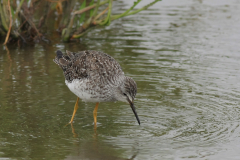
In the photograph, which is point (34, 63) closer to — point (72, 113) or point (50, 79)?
point (50, 79)

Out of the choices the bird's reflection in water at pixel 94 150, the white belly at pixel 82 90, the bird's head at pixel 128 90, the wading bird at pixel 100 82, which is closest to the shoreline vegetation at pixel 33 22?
the wading bird at pixel 100 82

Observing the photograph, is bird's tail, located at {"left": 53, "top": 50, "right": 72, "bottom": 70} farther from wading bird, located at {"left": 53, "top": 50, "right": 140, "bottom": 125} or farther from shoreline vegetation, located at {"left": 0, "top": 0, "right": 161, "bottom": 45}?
shoreline vegetation, located at {"left": 0, "top": 0, "right": 161, "bottom": 45}

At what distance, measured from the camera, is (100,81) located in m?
8.95

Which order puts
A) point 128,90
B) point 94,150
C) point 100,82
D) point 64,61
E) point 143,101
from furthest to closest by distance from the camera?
point 143,101, point 64,61, point 100,82, point 128,90, point 94,150

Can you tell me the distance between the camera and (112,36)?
53.4 ft

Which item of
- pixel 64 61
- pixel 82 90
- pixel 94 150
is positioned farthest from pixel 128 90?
pixel 64 61

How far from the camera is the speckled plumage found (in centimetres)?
890

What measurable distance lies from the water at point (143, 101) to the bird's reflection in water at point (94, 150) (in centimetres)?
2

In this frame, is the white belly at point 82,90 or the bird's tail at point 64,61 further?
the bird's tail at point 64,61

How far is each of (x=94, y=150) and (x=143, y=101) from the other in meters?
2.76

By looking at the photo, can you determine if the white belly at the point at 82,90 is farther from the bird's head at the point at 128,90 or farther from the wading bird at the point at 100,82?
the bird's head at the point at 128,90

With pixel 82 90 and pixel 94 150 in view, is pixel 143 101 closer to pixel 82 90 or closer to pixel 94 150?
pixel 82 90

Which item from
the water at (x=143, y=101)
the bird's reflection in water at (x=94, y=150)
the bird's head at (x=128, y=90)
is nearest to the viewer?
the bird's reflection in water at (x=94, y=150)

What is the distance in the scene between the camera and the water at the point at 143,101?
26.5 feet
